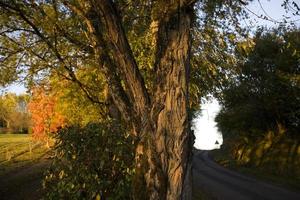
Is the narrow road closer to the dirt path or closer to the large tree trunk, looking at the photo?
the dirt path

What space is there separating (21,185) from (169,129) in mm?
27604

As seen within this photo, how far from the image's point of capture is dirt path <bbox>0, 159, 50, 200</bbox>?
2735cm

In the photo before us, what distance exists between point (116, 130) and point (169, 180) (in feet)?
7.41

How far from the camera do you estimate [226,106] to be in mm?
46688

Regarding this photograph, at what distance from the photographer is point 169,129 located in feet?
25.5

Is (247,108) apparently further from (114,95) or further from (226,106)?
(114,95)

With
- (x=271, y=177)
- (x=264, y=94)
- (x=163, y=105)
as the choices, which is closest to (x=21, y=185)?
(x=271, y=177)

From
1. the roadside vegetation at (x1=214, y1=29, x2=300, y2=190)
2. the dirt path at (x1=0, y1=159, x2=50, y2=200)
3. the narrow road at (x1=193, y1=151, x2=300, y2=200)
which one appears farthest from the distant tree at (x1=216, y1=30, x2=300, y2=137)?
the dirt path at (x1=0, y1=159, x2=50, y2=200)

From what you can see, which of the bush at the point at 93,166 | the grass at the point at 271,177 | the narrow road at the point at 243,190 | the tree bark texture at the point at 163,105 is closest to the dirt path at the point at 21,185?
the narrow road at the point at 243,190

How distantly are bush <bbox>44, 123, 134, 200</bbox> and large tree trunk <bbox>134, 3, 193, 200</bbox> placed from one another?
0.96m

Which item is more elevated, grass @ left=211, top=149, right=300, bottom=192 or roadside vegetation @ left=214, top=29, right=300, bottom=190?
roadside vegetation @ left=214, top=29, right=300, bottom=190

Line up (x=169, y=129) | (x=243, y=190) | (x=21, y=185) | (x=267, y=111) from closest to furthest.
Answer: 1. (x=169, y=129)
2. (x=243, y=190)
3. (x=21, y=185)
4. (x=267, y=111)

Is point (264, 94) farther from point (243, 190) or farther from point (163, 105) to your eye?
point (163, 105)

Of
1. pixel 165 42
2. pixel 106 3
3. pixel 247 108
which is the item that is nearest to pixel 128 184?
pixel 165 42
